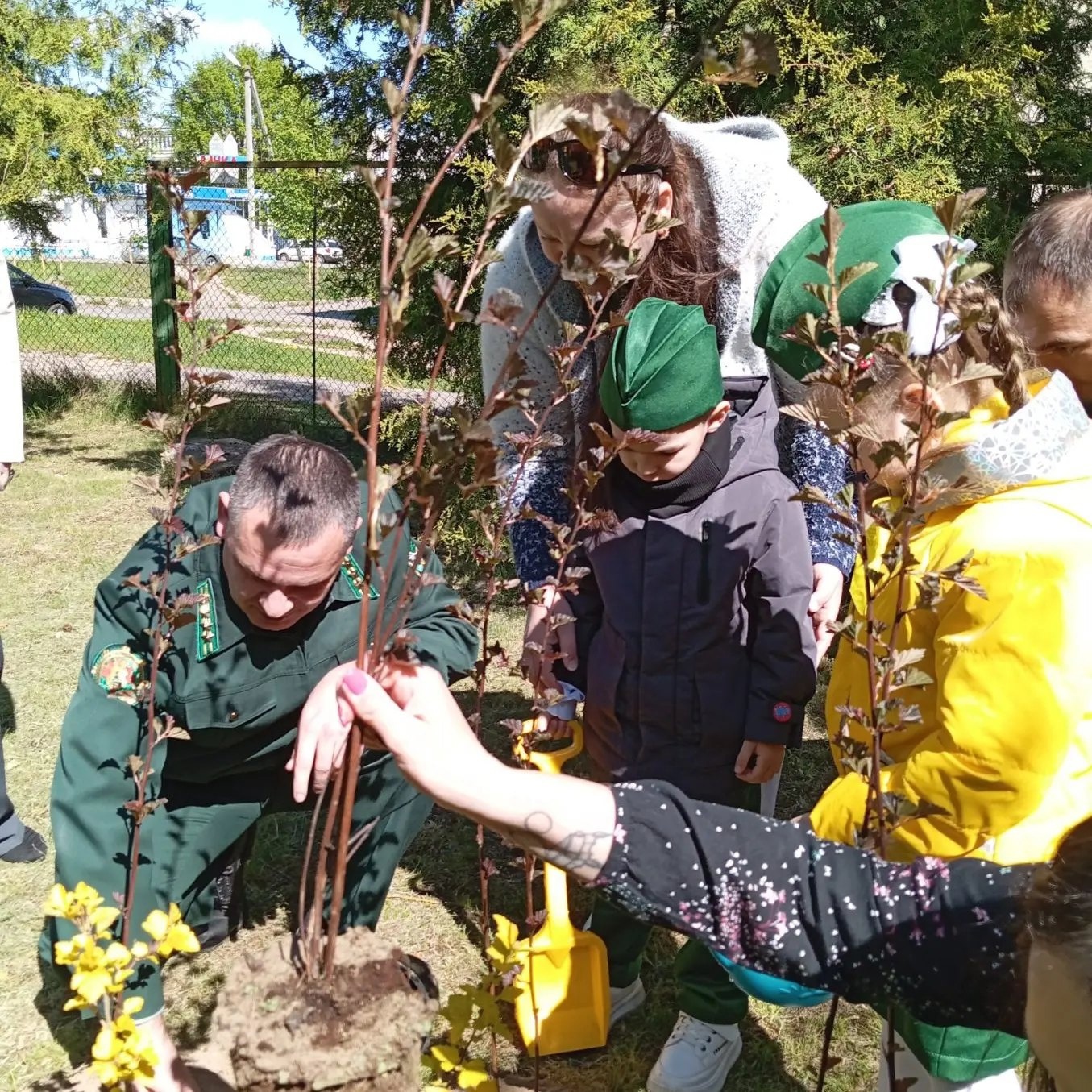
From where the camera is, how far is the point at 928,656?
5.20 feet

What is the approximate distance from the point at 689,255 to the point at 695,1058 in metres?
1.72

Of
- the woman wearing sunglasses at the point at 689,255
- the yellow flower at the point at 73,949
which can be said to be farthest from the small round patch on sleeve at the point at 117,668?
the woman wearing sunglasses at the point at 689,255

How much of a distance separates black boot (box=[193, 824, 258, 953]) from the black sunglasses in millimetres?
1819

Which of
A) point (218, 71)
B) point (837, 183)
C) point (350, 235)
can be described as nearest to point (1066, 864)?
point (837, 183)

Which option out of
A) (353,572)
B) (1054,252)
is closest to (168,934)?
(353,572)

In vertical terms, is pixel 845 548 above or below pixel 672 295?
below

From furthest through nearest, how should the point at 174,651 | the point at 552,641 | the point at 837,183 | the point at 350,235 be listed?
the point at 350,235
the point at 837,183
the point at 552,641
the point at 174,651

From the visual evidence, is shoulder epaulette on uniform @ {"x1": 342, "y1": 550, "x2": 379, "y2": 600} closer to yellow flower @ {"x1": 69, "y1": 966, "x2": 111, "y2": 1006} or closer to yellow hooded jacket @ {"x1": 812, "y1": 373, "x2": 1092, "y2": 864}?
yellow flower @ {"x1": 69, "y1": 966, "x2": 111, "y2": 1006}

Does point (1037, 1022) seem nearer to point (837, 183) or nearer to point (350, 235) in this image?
point (837, 183)

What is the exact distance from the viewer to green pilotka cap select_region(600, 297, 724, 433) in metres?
1.90

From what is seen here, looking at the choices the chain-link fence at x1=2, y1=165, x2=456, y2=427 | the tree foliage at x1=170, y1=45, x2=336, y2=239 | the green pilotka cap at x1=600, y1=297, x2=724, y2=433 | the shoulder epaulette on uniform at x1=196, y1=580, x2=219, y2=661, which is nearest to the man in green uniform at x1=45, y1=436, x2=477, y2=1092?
the shoulder epaulette on uniform at x1=196, y1=580, x2=219, y2=661

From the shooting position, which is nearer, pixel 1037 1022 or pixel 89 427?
pixel 1037 1022

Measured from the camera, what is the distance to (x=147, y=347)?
14125 millimetres

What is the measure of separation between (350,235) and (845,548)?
15.7 feet
